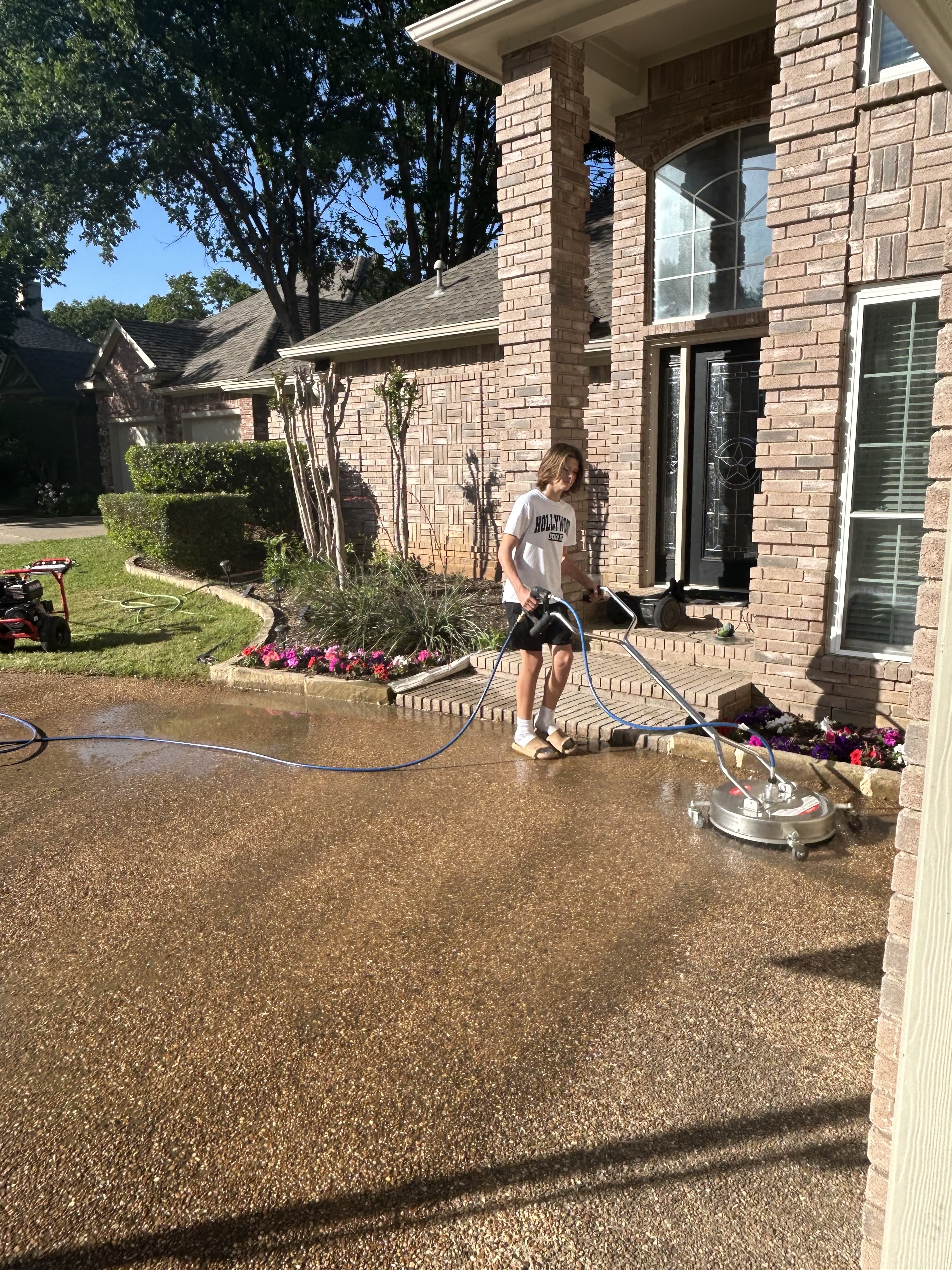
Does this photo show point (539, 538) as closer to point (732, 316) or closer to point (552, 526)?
point (552, 526)

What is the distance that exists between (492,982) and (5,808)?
3365 mm

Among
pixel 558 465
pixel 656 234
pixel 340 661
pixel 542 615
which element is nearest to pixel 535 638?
pixel 542 615

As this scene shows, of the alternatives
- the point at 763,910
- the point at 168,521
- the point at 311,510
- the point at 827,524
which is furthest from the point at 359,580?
the point at 763,910

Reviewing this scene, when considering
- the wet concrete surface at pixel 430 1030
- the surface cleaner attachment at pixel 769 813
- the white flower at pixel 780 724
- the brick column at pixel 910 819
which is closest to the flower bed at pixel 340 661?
the wet concrete surface at pixel 430 1030

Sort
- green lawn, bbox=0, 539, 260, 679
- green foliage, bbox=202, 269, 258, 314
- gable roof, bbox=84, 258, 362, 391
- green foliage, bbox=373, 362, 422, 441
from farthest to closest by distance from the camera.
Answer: green foliage, bbox=202, 269, 258, 314
gable roof, bbox=84, 258, 362, 391
green foliage, bbox=373, 362, 422, 441
green lawn, bbox=0, 539, 260, 679

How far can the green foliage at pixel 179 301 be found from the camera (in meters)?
58.5

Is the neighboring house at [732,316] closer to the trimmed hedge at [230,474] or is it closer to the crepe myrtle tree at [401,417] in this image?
the crepe myrtle tree at [401,417]

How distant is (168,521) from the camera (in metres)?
11.8

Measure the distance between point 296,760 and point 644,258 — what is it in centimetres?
579

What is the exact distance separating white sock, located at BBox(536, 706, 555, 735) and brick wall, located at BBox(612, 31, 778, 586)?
10.5 ft

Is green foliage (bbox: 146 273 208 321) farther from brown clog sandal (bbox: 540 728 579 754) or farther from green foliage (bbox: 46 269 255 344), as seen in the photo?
brown clog sandal (bbox: 540 728 579 754)

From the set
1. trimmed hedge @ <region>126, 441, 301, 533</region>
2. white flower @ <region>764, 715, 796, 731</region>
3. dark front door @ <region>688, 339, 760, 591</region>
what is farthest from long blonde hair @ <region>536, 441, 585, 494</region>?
trimmed hedge @ <region>126, 441, 301, 533</region>

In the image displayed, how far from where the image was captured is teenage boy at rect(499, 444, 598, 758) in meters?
5.37

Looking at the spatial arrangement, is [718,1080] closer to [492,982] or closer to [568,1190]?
[568,1190]
